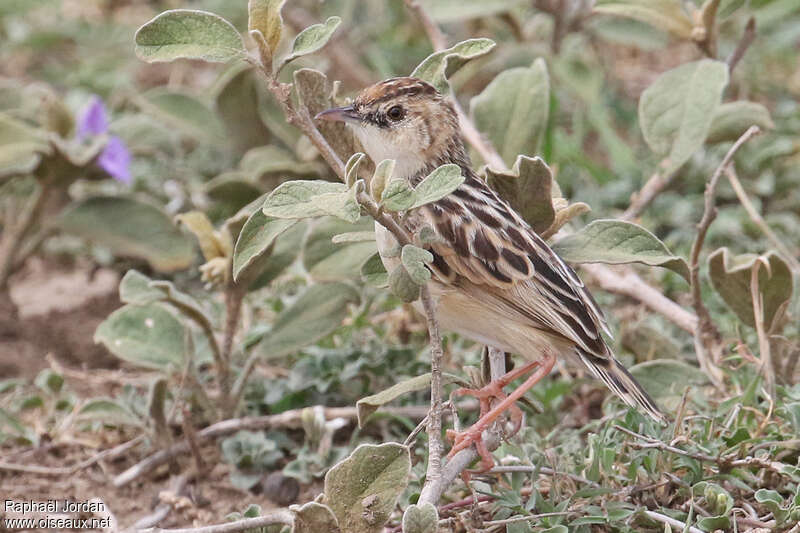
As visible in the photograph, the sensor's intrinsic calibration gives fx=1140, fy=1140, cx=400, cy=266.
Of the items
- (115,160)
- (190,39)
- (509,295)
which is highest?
(190,39)

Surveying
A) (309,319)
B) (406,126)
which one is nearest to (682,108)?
(406,126)

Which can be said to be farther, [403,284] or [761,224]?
[761,224]

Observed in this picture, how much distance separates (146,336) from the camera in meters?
4.30

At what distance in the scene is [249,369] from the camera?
4.24 metres

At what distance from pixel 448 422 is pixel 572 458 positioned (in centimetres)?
71

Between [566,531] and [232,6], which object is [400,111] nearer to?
[566,531]

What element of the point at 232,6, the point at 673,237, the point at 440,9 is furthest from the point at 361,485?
the point at 232,6

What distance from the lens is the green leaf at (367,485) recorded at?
307 cm

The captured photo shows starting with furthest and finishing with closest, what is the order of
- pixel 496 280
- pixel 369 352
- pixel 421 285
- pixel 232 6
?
pixel 232 6 → pixel 369 352 → pixel 496 280 → pixel 421 285

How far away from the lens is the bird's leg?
128 inches

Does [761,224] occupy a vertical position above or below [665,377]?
below

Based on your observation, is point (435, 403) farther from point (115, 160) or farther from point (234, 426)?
point (115, 160)

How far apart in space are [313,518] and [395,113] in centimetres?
153

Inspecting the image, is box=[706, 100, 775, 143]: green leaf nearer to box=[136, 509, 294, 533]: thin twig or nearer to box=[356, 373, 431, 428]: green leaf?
box=[356, 373, 431, 428]: green leaf
